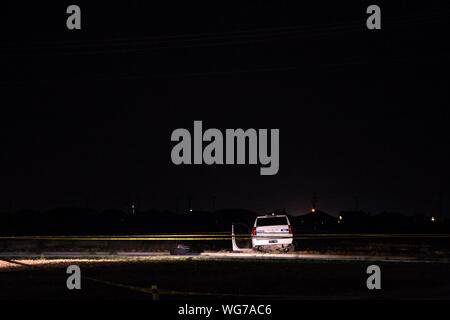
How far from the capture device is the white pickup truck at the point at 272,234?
101ft

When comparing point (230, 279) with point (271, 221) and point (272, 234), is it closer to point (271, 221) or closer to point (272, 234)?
point (272, 234)

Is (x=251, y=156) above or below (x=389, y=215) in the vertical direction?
above

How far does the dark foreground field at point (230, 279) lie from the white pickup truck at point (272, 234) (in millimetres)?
2946

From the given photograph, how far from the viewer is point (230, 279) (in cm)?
1962

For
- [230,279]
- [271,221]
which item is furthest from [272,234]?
[230,279]

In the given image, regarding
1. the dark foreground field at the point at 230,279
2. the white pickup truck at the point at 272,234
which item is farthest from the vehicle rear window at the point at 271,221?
the dark foreground field at the point at 230,279

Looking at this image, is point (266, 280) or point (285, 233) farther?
point (285, 233)

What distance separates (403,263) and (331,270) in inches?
176

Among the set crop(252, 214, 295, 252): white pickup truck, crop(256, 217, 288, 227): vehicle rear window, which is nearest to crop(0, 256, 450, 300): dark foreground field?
crop(252, 214, 295, 252): white pickup truck

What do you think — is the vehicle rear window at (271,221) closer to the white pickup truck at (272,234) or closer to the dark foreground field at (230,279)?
the white pickup truck at (272,234)

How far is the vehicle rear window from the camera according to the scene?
102ft
